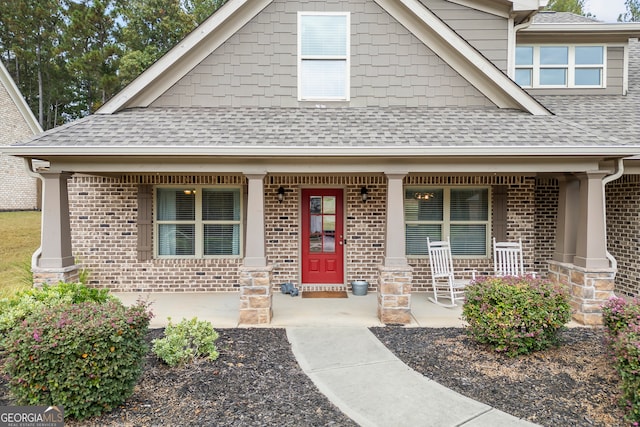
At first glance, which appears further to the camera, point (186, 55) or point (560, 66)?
point (560, 66)

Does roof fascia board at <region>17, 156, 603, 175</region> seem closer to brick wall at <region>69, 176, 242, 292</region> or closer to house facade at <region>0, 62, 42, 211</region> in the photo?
brick wall at <region>69, 176, 242, 292</region>

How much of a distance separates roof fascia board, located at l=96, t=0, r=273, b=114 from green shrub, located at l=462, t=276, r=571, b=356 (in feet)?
19.3

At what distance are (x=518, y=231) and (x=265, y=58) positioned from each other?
6011mm

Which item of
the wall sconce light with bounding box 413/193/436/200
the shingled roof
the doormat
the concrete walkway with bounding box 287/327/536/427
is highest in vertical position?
the shingled roof

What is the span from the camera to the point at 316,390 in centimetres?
358

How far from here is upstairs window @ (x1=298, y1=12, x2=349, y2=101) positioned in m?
6.68

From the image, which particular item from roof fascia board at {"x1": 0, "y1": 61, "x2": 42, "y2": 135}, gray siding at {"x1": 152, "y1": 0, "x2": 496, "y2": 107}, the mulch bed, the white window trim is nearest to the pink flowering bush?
the mulch bed

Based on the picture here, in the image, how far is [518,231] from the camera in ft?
24.7

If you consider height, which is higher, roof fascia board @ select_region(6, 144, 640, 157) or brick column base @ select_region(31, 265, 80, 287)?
roof fascia board @ select_region(6, 144, 640, 157)

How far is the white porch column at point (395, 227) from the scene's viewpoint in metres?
5.54

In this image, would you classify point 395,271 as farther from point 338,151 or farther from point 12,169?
point 12,169

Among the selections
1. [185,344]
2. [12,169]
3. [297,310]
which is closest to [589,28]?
[297,310]

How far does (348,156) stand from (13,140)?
16173mm

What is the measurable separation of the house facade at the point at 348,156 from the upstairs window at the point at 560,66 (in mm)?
38
